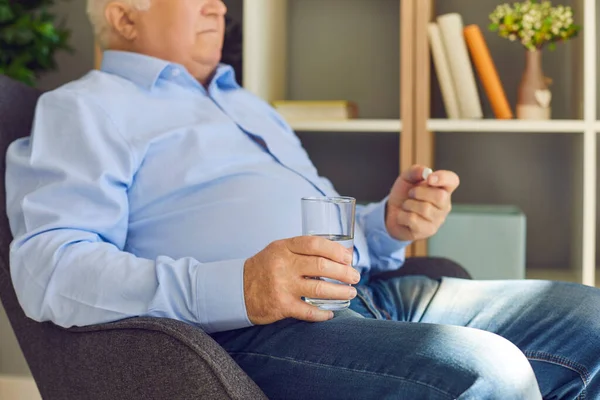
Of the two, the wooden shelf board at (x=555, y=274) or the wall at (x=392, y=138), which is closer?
the wooden shelf board at (x=555, y=274)

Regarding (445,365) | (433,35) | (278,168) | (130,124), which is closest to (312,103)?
(433,35)

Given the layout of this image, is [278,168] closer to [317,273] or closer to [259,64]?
[317,273]

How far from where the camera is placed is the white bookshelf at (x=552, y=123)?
194cm

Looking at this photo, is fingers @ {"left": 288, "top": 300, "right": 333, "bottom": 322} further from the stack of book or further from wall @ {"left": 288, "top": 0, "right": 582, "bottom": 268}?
wall @ {"left": 288, "top": 0, "right": 582, "bottom": 268}

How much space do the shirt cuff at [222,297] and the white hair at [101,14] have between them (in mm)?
665

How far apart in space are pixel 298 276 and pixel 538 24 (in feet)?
4.47

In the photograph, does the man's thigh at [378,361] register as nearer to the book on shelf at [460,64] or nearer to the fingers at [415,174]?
the fingers at [415,174]

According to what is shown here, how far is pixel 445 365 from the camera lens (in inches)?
35.2

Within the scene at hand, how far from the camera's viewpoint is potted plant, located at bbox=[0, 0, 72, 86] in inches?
82.9

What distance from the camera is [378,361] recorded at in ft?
3.08

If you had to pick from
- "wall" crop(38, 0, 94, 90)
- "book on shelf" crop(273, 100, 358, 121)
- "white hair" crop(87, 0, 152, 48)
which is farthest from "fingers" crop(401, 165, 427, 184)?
"wall" crop(38, 0, 94, 90)

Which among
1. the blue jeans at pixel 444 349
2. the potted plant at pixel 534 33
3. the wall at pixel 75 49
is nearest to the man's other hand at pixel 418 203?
the blue jeans at pixel 444 349

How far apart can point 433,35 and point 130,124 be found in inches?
39.2

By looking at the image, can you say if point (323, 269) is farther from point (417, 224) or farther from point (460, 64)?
point (460, 64)
